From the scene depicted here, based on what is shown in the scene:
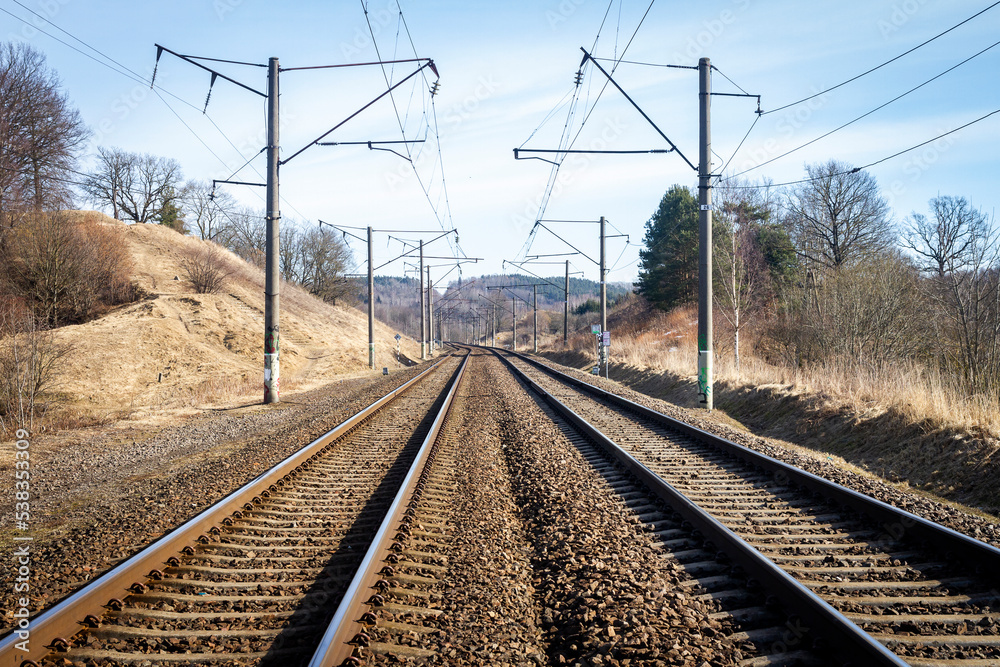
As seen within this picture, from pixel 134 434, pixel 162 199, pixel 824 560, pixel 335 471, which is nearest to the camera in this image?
pixel 824 560

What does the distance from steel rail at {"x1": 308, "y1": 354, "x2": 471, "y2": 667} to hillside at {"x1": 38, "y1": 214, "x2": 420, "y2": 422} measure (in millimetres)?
11299

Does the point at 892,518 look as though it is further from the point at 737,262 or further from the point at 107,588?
the point at 737,262

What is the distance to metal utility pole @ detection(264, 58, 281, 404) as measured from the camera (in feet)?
Result: 51.9

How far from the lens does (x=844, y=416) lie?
39.4ft

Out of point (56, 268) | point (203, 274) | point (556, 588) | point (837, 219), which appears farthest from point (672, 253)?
point (556, 588)

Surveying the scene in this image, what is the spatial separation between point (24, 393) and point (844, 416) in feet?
56.3

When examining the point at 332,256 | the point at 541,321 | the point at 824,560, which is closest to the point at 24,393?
A: the point at 824,560

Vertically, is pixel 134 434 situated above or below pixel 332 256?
below

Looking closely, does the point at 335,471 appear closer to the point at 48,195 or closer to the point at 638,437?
the point at 638,437

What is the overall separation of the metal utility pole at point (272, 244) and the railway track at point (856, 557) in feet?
37.1

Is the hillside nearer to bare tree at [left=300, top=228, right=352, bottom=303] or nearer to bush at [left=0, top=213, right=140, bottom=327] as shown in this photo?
bush at [left=0, top=213, right=140, bottom=327]

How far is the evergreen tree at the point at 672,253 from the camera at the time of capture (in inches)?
1740

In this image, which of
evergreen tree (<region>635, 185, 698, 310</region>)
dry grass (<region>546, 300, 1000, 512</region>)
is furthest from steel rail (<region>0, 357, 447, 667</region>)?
evergreen tree (<region>635, 185, 698, 310</region>)

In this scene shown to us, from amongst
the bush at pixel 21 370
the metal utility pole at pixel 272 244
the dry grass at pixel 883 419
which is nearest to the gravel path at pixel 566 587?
the dry grass at pixel 883 419
